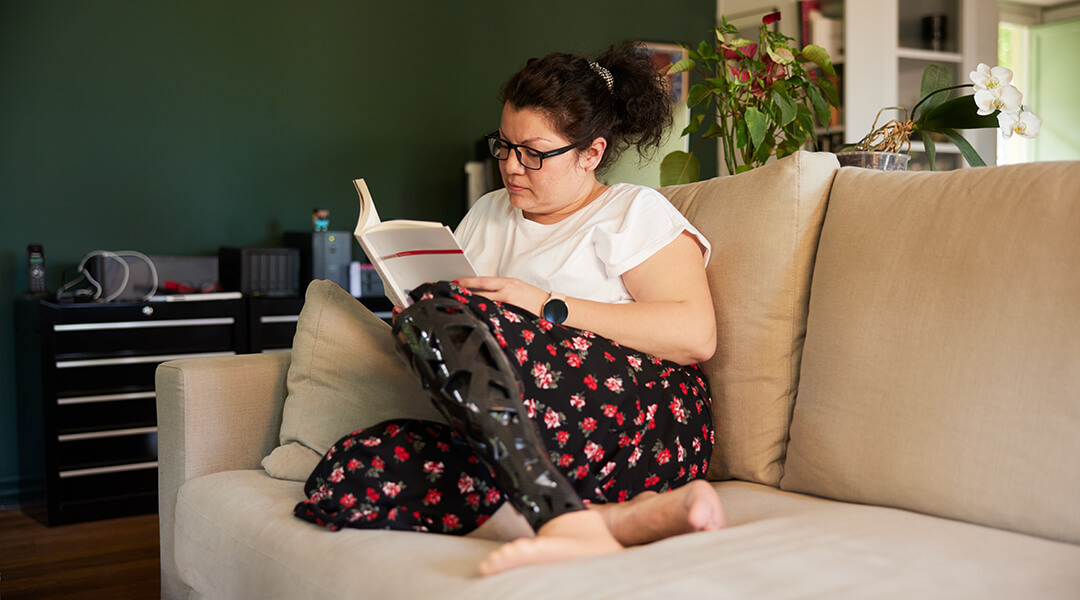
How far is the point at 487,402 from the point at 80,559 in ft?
6.60

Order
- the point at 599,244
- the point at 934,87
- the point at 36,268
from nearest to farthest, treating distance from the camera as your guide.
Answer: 1. the point at 599,244
2. the point at 934,87
3. the point at 36,268

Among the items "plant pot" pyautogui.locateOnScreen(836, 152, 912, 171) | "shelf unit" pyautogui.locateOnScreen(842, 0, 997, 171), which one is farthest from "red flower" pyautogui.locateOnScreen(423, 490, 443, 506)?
"shelf unit" pyautogui.locateOnScreen(842, 0, 997, 171)

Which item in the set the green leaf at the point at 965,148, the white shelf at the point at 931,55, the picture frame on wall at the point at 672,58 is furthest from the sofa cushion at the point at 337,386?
the picture frame on wall at the point at 672,58

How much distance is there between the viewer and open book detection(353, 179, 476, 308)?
139cm

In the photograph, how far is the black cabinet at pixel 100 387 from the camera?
2881 millimetres

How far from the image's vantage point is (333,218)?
382 centimetres

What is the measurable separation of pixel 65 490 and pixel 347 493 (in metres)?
2.06

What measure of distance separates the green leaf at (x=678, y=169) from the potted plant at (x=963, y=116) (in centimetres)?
43

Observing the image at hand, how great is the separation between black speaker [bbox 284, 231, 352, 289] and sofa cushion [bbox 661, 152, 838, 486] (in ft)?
7.01

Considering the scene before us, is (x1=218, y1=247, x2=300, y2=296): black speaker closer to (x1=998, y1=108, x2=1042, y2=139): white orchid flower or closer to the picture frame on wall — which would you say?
the picture frame on wall

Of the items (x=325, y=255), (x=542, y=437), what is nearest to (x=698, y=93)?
(x=542, y=437)

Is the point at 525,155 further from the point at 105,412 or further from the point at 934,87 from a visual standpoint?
the point at 105,412

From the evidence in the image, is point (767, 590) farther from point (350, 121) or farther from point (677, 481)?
point (350, 121)

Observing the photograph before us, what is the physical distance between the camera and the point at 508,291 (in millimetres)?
1463
